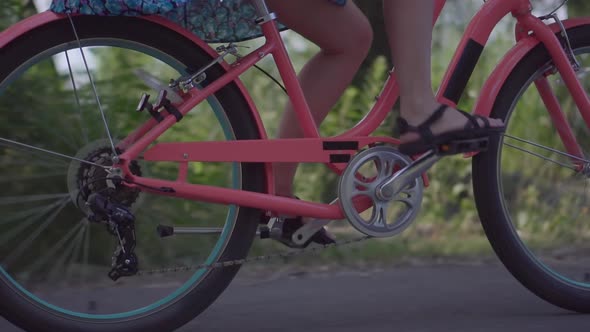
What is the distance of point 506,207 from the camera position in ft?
11.1

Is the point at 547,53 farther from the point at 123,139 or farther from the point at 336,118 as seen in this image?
the point at 336,118

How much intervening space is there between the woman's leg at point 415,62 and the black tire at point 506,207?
0.20 m

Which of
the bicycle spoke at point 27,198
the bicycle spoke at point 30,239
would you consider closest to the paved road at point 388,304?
the bicycle spoke at point 30,239

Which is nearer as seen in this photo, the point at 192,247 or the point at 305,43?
the point at 192,247

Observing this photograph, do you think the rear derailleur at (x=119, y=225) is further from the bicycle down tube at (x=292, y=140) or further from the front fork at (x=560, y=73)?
the front fork at (x=560, y=73)

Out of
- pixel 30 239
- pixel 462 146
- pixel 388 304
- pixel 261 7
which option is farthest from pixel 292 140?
pixel 30 239

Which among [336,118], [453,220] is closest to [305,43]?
[336,118]

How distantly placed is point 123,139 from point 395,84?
901 mm

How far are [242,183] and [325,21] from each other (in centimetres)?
57

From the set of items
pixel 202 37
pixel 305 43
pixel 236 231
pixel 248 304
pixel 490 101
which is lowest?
pixel 248 304

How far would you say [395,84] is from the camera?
3291mm

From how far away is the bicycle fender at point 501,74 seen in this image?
10.7ft

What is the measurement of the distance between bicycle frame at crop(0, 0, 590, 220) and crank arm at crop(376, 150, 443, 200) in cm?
8

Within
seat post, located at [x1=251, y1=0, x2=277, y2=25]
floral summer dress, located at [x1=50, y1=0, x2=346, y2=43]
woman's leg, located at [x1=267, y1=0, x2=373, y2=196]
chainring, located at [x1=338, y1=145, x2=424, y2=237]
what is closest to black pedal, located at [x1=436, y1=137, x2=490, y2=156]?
chainring, located at [x1=338, y1=145, x2=424, y2=237]
